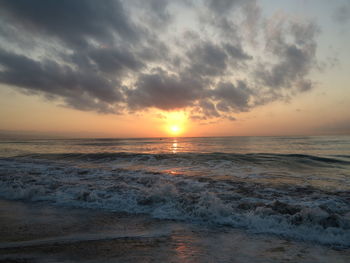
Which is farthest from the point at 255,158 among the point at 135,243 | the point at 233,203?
the point at 135,243

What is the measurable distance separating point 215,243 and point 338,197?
6.73 m

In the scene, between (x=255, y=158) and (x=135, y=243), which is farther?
(x=255, y=158)

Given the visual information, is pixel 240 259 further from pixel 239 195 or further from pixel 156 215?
pixel 239 195

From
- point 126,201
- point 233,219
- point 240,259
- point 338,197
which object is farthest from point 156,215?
point 338,197

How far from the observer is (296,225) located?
537 cm

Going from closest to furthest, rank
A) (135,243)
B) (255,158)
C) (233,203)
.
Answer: (135,243)
(233,203)
(255,158)

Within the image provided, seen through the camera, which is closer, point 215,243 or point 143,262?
point 143,262

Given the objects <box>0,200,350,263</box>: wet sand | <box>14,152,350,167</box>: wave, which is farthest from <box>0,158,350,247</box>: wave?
<box>14,152,350,167</box>: wave

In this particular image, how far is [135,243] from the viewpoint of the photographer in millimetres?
4305

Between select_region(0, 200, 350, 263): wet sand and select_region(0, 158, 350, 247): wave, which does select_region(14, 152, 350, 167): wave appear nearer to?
select_region(0, 158, 350, 247): wave

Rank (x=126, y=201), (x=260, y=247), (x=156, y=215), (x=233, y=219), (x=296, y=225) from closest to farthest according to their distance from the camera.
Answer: (x=260, y=247), (x=296, y=225), (x=233, y=219), (x=156, y=215), (x=126, y=201)

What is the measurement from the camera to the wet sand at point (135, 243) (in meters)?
3.73

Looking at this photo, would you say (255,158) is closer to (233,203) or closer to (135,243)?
(233,203)

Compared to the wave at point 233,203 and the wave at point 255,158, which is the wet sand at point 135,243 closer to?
the wave at point 233,203
